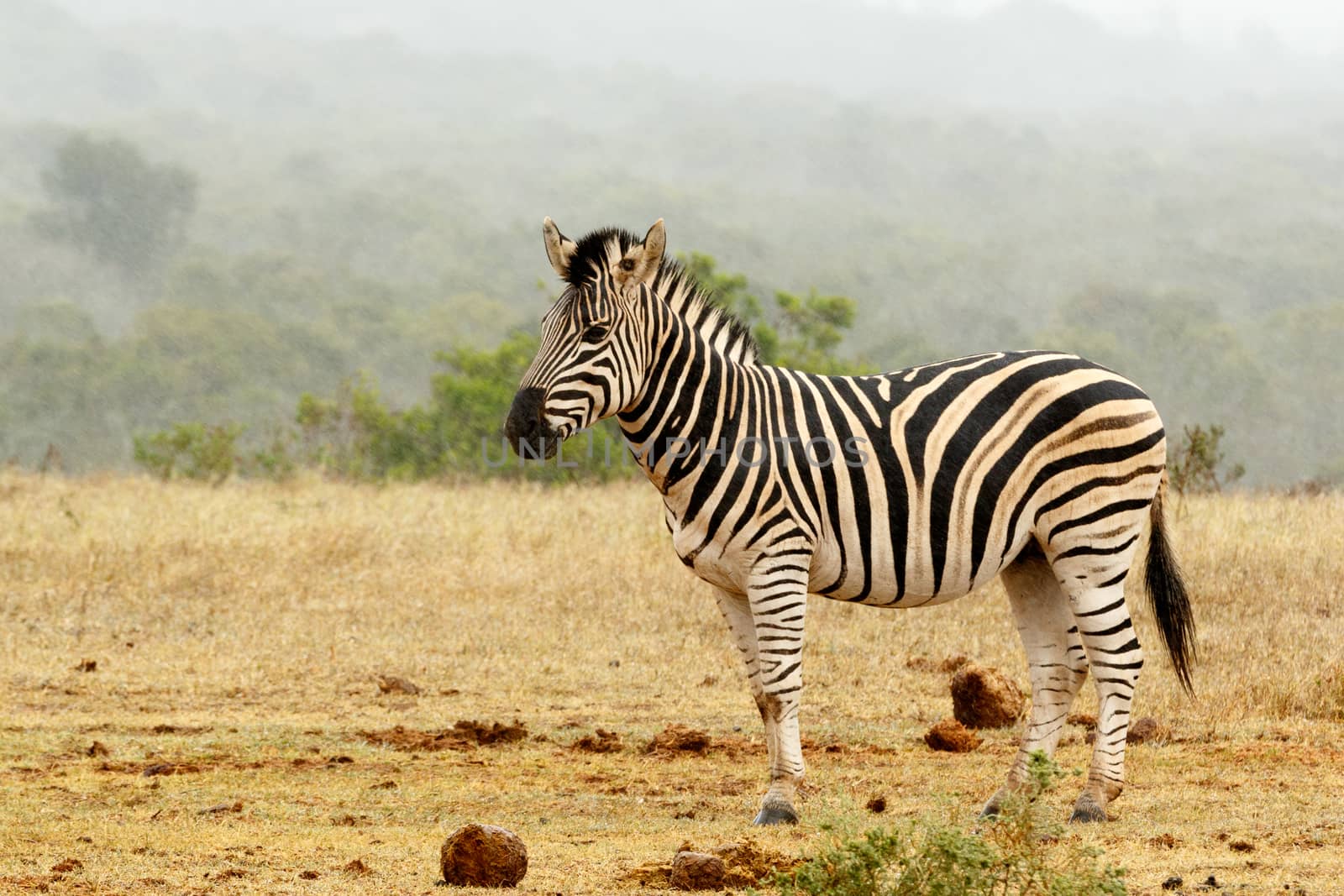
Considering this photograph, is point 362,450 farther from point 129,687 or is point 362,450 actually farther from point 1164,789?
point 1164,789

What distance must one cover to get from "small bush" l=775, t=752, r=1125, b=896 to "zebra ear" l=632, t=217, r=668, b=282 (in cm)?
316

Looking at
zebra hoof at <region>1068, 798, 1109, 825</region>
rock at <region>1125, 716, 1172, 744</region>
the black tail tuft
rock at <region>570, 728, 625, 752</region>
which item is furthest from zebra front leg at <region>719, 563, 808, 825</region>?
rock at <region>1125, 716, 1172, 744</region>

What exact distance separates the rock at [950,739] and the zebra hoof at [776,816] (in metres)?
2.03

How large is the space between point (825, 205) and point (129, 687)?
399 feet

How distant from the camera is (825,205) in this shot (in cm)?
12850

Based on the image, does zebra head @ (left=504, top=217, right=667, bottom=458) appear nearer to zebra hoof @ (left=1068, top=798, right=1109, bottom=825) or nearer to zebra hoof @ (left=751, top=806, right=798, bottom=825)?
zebra hoof @ (left=751, top=806, right=798, bottom=825)

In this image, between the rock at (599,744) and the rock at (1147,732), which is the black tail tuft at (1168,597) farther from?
the rock at (599,744)

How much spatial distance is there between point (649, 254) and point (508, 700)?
426cm

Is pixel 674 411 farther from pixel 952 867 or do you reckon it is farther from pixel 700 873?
pixel 952 867

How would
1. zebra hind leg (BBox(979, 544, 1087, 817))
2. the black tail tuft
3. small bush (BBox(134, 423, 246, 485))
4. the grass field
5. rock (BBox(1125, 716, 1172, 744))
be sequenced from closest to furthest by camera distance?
the grass field
zebra hind leg (BBox(979, 544, 1087, 817))
the black tail tuft
rock (BBox(1125, 716, 1172, 744))
small bush (BBox(134, 423, 246, 485))

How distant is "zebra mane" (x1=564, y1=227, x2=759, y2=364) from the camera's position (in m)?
6.89

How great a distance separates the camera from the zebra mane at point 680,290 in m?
6.89

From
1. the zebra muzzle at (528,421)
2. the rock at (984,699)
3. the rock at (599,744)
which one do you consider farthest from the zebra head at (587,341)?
the rock at (984,699)

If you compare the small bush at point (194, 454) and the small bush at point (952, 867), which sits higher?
the small bush at point (194, 454)
